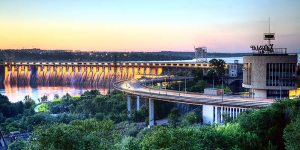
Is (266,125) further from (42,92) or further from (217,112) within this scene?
(42,92)

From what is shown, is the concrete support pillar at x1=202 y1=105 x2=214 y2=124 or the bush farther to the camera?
the concrete support pillar at x1=202 y1=105 x2=214 y2=124

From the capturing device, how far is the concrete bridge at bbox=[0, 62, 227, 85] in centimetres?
12744

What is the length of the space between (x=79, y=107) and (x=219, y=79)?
30484mm

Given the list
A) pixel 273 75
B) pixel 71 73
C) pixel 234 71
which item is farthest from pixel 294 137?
pixel 71 73

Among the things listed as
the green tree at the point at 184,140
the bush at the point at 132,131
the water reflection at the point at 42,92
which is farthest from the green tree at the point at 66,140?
the water reflection at the point at 42,92

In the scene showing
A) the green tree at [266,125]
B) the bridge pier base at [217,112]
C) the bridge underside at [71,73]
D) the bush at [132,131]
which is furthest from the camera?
the bridge underside at [71,73]

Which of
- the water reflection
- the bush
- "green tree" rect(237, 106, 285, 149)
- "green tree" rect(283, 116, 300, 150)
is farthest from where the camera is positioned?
the water reflection

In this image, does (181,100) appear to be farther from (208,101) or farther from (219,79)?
(219,79)

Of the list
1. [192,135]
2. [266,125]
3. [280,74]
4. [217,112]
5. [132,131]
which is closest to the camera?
[192,135]

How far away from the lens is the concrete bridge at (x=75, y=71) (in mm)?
127438

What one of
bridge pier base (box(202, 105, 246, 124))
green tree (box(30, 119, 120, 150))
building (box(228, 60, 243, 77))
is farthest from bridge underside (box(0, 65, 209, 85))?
green tree (box(30, 119, 120, 150))

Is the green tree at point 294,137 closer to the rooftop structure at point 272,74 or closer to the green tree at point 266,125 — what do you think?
the green tree at point 266,125

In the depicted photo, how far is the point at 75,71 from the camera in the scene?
140 m

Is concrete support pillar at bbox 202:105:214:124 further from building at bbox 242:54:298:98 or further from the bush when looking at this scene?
building at bbox 242:54:298:98
